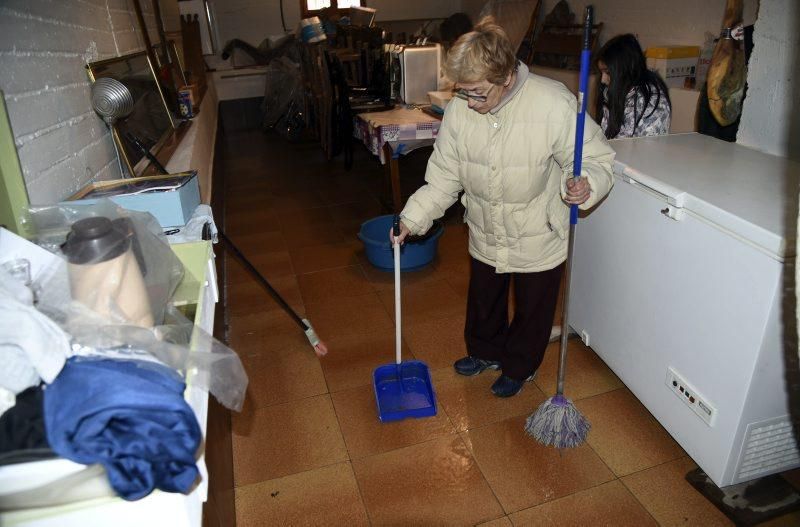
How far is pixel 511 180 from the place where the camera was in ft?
6.12

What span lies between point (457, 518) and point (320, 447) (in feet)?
1.96

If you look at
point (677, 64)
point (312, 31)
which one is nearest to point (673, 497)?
point (677, 64)

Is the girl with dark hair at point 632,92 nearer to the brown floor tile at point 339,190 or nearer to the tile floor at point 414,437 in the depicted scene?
the tile floor at point 414,437

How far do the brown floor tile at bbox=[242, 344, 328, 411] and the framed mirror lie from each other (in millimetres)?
1017

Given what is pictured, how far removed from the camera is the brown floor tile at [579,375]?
235 centimetres

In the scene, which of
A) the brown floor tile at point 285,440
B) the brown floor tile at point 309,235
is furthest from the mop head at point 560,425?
the brown floor tile at point 309,235

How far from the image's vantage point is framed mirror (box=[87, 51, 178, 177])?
216cm

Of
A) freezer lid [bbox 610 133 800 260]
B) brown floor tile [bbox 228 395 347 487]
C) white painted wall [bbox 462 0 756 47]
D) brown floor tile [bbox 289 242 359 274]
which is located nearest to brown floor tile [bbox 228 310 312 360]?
brown floor tile [bbox 228 395 347 487]

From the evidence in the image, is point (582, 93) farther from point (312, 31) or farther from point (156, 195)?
point (312, 31)

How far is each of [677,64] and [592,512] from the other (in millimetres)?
3368

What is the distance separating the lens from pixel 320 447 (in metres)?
2.10

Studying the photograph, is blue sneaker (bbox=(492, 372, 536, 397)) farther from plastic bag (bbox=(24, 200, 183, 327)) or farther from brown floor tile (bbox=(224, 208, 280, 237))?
brown floor tile (bbox=(224, 208, 280, 237))

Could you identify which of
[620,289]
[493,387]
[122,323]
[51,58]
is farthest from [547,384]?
[51,58]

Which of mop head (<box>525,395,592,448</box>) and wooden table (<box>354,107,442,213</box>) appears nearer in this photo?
mop head (<box>525,395,592,448</box>)
